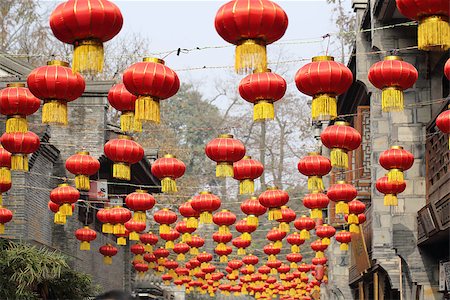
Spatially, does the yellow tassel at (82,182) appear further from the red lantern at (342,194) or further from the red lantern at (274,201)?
the red lantern at (342,194)

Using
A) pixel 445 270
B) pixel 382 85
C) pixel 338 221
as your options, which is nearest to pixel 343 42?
pixel 338 221

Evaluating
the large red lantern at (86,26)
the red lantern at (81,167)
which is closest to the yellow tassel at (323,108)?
the large red lantern at (86,26)

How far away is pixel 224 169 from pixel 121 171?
1.78 metres

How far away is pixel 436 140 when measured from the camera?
16.6 metres

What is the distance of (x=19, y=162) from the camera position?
48.0 ft

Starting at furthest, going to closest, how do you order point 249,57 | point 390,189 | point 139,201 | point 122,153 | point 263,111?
point 139,201
point 390,189
point 122,153
point 263,111
point 249,57

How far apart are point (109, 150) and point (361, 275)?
11.1 metres

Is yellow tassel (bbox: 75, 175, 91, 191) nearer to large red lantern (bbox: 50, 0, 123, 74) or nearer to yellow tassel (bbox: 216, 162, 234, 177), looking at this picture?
yellow tassel (bbox: 216, 162, 234, 177)

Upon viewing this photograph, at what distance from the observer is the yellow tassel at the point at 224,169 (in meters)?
15.8

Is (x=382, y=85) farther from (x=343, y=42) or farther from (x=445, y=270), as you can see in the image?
(x=343, y=42)

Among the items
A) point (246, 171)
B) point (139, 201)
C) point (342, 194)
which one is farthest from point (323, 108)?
point (139, 201)

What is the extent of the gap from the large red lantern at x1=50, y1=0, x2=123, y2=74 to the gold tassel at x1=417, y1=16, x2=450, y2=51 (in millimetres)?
3556

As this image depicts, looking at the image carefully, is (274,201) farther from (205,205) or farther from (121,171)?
(121,171)

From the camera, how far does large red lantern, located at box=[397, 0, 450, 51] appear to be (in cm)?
918
